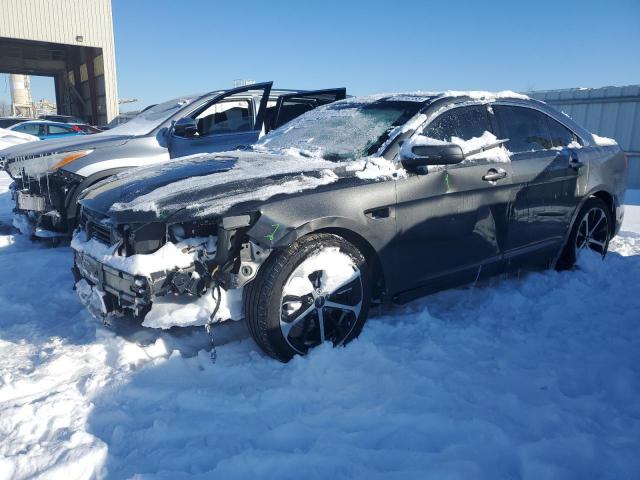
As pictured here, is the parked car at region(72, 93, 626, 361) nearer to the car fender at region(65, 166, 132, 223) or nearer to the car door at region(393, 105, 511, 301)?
the car door at region(393, 105, 511, 301)

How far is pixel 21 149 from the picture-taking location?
5.41 metres

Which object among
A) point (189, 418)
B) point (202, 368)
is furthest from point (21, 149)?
point (189, 418)

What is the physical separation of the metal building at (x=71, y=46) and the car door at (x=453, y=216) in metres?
20.8

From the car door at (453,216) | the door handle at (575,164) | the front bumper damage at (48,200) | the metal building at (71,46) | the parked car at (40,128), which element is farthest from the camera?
the metal building at (71,46)

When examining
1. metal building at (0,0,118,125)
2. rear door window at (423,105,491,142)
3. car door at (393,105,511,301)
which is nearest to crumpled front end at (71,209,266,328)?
car door at (393,105,511,301)

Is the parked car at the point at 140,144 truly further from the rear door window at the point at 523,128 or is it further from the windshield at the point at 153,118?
the rear door window at the point at 523,128

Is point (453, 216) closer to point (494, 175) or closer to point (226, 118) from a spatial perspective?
point (494, 175)

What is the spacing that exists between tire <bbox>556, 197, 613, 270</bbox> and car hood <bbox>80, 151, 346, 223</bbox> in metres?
2.41

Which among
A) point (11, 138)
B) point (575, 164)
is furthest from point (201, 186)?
point (11, 138)

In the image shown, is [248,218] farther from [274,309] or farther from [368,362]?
[368,362]

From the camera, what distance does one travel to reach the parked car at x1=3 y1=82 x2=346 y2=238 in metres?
4.82

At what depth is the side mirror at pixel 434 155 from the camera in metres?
2.90

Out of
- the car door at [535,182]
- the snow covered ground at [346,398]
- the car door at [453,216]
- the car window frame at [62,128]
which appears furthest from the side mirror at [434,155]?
the car window frame at [62,128]

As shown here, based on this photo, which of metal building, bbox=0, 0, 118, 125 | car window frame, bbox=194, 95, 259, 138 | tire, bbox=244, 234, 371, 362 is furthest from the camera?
metal building, bbox=0, 0, 118, 125
